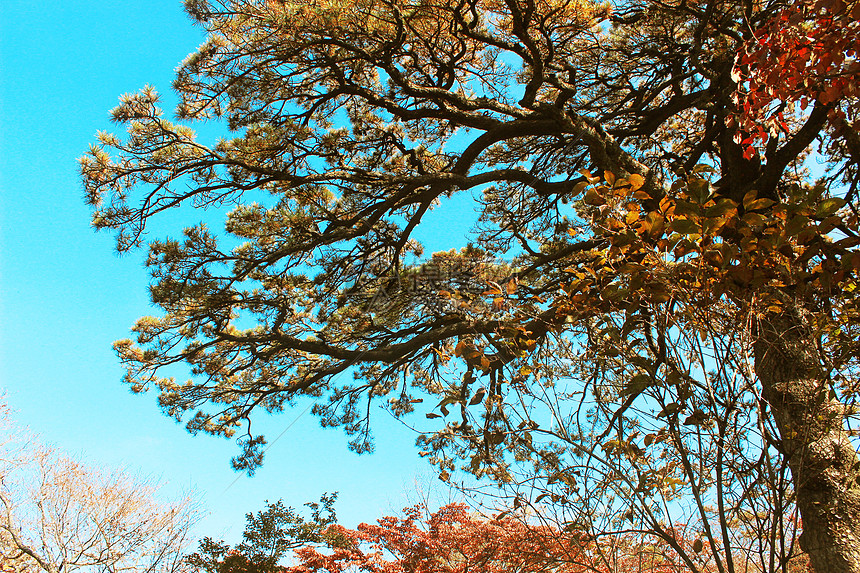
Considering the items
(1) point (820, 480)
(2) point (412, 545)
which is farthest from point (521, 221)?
(2) point (412, 545)

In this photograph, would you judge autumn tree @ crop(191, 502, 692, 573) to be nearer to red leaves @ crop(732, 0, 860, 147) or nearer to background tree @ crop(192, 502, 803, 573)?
background tree @ crop(192, 502, 803, 573)

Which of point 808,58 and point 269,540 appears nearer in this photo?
point 808,58

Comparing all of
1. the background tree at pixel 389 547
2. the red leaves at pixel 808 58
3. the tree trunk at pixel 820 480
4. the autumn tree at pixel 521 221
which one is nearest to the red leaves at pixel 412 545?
the background tree at pixel 389 547

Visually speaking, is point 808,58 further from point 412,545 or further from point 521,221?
point 412,545

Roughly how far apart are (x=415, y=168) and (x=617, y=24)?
2.11 metres

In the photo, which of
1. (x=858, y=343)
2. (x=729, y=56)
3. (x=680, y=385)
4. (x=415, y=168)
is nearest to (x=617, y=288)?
(x=680, y=385)

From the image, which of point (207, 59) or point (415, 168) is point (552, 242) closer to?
point (415, 168)

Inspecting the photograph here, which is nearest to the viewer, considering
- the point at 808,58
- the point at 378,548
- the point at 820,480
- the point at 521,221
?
the point at 808,58

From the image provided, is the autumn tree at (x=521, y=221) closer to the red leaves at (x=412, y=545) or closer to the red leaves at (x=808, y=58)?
the red leaves at (x=808, y=58)

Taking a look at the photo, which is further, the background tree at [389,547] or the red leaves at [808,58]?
the background tree at [389,547]

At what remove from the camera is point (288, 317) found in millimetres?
4590

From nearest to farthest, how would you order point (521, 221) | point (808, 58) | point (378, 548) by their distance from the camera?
point (808, 58)
point (521, 221)
point (378, 548)

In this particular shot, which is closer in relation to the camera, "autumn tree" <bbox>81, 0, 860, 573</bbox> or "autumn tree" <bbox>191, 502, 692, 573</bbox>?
"autumn tree" <bbox>81, 0, 860, 573</bbox>

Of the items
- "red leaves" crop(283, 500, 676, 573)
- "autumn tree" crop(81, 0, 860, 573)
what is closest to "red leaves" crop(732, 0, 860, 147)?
"autumn tree" crop(81, 0, 860, 573)
